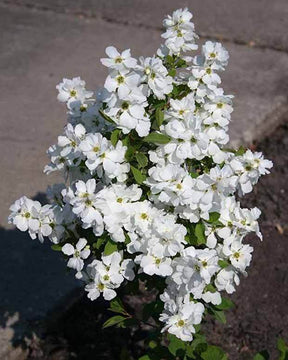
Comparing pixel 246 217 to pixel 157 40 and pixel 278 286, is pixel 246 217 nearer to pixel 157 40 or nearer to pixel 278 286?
pixel 278 286

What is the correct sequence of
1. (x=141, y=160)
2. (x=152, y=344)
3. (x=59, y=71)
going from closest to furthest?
(x=141, y=160)
(x=152, y=344)
(x=59, y=71)

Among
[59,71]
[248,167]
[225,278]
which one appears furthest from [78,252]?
[59,71]

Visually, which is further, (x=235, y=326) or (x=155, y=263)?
(x=235, y=326)

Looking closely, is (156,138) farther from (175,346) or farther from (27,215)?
(175,346)

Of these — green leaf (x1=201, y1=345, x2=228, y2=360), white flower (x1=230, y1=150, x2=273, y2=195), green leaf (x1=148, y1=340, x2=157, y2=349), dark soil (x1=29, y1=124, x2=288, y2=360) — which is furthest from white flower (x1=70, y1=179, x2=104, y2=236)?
dark soil (x1=29, y1=124, x2=288, y2=360)

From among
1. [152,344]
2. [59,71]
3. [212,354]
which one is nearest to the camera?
[212,354]

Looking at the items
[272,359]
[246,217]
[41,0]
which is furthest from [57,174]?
[41,0]
